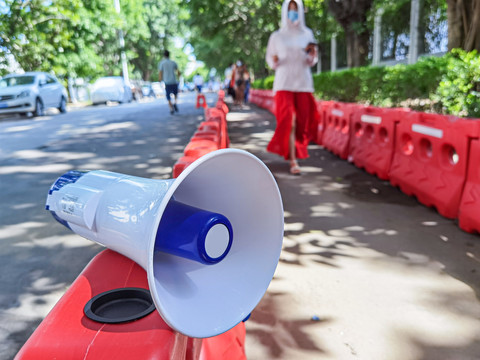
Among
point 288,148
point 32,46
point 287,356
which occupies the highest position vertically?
point 32,46

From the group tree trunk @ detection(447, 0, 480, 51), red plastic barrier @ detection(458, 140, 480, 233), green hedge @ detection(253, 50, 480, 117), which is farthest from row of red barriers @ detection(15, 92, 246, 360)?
tree trunk @ detection(447, 0, 480, 51)

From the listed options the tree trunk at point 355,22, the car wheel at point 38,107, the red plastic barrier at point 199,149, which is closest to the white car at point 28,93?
the car wheel at point 38,107

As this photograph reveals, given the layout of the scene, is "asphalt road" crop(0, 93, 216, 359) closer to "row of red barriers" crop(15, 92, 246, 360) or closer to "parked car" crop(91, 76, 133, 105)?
"row of red barriers" crop(15, 92, 246, 360)

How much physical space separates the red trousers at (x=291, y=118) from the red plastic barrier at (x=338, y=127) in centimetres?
93

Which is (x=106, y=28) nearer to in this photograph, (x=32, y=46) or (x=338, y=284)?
(x=32, y=46)

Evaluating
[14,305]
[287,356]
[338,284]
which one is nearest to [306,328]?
[287,356]

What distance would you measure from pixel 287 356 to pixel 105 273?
3.52ft

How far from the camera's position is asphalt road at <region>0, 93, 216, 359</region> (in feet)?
8.66

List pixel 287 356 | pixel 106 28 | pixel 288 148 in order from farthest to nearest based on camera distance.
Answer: pixel 106 28
pixel 288 148
pixel 287 356

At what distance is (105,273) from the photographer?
1.54m

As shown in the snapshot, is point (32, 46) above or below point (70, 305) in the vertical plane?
above

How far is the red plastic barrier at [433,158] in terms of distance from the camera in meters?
3.95

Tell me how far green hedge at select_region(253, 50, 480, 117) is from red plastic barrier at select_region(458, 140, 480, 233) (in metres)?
1.50

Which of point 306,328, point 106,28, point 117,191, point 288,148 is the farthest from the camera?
point 106,28
